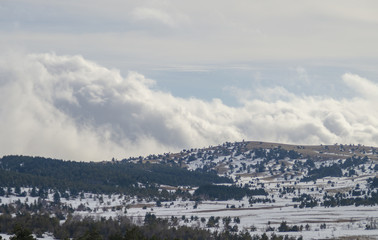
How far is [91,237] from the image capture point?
184875 millimetres

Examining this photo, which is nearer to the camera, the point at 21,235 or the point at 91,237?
the point at 21,235

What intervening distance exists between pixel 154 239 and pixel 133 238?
780 centimetres

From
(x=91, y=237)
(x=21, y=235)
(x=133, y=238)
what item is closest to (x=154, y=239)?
(x=133, y=238)

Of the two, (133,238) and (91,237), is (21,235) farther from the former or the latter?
(133,238)

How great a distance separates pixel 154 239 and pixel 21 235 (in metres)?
53.0

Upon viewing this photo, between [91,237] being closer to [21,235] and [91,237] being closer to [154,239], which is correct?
[154,239]

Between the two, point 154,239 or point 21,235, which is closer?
point 21,235

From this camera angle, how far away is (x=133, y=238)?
194 metres

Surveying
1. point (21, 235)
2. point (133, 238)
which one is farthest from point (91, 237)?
point (21, 235)

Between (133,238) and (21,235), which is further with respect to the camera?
(133,238)

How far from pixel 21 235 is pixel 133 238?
2001 inches

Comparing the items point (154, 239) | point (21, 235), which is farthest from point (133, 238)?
point (21, 235)

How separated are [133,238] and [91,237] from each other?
52.9ft

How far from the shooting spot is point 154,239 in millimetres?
191875
